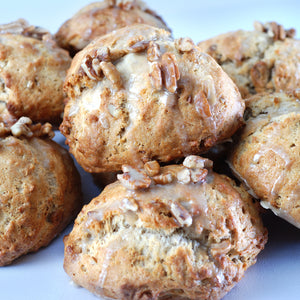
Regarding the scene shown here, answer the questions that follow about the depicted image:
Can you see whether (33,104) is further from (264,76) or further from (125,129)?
(264,76)

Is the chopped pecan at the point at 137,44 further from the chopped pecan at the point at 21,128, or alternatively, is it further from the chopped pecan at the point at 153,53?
the chopped pecan at the point at 21,128

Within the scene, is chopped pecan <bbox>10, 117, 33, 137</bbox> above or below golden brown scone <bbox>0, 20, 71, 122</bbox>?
below

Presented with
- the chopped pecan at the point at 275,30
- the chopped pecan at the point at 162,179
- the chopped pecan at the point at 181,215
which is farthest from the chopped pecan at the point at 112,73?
the chopped pecan at the point at 275,30

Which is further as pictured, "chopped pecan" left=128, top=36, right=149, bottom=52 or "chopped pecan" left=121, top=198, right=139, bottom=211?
"chopped pecan" left=128, top=36, right=149, bottom=52

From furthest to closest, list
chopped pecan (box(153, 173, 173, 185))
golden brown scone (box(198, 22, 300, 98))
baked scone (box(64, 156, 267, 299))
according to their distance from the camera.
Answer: golden brown scone (box(198, 22, 300, 98))
chopped pecan (box(153, 173, 173, 185))
baked scone (box(64, 156, 267, 299))

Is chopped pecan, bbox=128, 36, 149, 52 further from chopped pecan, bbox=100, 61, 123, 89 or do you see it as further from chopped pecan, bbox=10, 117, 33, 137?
chopped pecan, bbox=10, 117, 33, 137

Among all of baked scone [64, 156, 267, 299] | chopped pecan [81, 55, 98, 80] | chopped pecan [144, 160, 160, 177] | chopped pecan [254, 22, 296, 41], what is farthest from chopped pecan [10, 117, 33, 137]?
chopped pecan [254, 22, 296, 41]

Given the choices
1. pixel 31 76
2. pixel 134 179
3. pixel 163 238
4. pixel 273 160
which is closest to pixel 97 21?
pixel 31 76
